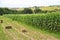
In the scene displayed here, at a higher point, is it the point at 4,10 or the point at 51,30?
the point at 51,30

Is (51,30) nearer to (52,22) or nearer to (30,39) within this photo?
(52,22)

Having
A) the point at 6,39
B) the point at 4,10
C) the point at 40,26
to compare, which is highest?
the point at 6,39

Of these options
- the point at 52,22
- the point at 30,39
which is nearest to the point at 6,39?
the point at 30,39

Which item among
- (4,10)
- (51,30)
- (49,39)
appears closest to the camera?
(49,39)

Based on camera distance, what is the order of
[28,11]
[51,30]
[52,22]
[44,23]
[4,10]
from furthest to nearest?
[4,10] < [28,11] < [44,23] < [52,22] < [51,30]

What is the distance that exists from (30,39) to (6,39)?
7.15 feet

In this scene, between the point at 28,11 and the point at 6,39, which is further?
the point at 28,11

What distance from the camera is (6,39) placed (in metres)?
19.7

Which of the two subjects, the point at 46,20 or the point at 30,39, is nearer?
the point at 30,39

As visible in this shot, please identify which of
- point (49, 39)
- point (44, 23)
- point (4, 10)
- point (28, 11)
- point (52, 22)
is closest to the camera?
point (49, 39)

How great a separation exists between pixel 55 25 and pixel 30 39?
7760 millimetres

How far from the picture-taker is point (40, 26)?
30.0 meters

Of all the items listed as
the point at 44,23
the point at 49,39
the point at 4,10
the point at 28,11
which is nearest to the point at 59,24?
the point at 44,23

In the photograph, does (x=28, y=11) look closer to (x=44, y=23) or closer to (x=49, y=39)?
(x=44, y=23)
